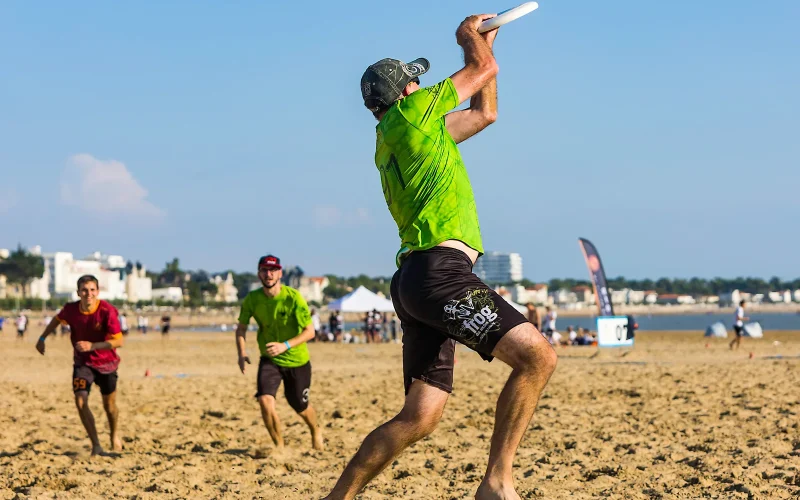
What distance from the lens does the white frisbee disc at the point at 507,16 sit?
10.9 ft

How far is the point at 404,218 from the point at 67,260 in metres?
159

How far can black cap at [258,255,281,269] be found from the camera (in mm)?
7750

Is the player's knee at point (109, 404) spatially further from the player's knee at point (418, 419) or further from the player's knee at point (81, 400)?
the player's knee at point (418, 419)

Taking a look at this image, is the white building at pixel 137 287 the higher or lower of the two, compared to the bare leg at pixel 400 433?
higher

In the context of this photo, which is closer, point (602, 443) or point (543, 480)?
point (543, 480)

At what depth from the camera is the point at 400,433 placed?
11.1 feet

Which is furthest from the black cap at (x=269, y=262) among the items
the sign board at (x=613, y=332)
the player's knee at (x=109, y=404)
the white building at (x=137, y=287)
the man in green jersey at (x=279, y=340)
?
the white building at (x=137, y=287)

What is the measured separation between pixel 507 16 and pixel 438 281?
42.3 inches

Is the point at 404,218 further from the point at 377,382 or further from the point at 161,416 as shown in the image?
the point at 377,382

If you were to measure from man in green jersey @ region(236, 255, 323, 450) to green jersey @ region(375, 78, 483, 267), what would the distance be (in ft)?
14.2

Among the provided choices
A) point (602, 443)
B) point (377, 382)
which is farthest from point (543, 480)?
point (377, 382)

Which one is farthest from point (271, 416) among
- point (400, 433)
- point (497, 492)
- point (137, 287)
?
point (137, 287)

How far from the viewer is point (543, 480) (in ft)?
18.4

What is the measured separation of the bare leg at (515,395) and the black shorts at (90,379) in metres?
5.37
